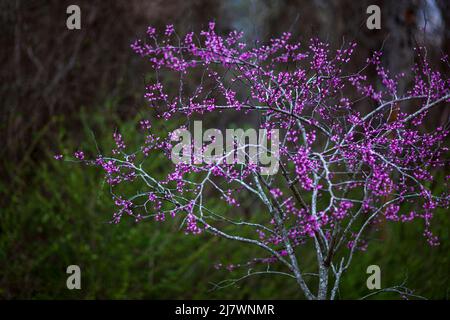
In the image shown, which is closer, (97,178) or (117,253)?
(117,253)

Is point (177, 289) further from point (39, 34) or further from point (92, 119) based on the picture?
point (39, 34)

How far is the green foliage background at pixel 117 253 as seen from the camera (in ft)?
19.6

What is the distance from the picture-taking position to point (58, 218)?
19.7ft

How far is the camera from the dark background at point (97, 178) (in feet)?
19.8

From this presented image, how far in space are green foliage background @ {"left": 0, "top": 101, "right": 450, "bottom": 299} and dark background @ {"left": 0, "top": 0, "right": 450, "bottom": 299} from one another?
0.05 ft

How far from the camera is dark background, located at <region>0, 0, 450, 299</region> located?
6.04 meters

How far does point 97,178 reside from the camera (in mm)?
6520

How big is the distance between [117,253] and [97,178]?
91 cm

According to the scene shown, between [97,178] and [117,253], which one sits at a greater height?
[97,178]

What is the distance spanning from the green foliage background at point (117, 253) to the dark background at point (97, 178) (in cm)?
1
